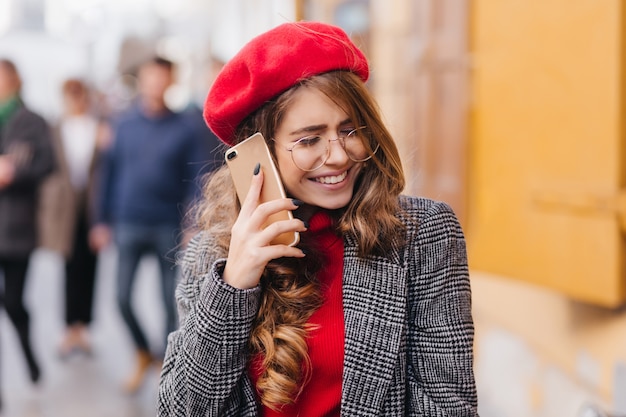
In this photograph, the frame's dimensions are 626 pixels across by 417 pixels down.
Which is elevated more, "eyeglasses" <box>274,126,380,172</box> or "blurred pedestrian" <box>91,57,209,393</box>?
"eyeglasses" <box>274,126,380,172</box>

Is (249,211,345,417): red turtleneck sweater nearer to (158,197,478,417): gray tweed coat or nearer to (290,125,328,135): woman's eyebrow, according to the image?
(158,197,478,417): gray tweed coat

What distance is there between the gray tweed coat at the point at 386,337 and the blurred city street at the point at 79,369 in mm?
3172

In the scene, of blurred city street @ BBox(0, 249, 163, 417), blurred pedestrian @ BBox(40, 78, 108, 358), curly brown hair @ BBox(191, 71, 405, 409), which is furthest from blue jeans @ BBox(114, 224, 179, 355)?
curly brown hair @ BBox(191, 71, 405, 409)

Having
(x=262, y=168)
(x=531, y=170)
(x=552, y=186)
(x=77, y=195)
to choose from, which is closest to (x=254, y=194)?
(x=262, y=168)

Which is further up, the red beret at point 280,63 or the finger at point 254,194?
the red beret at point 280,63

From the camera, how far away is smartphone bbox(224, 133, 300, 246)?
1.71 metres

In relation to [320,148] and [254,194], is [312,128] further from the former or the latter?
[254,194]

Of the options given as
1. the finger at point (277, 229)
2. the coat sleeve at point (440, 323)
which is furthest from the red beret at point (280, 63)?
the coat sleeve at point (440, 323)

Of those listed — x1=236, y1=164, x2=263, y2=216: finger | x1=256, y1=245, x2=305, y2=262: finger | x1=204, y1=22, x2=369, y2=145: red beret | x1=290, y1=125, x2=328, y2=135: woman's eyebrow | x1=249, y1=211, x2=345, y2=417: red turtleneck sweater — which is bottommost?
x1=249, y1=211, x2=345, y2=417: red turtleneck sweater

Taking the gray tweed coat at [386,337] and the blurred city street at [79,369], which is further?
the blurred city street at [79,369]

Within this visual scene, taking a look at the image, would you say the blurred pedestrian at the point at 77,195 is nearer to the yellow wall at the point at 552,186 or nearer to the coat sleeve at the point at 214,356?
the yellow wall at the point at 552,186

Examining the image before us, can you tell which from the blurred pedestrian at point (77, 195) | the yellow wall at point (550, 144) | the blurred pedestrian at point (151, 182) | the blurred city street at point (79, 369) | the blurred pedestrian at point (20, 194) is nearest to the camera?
the yellow wall at point (550, 144)

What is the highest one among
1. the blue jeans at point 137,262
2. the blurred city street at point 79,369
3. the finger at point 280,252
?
the finger at point 280,252

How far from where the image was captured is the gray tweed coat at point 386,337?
1.66 metres
